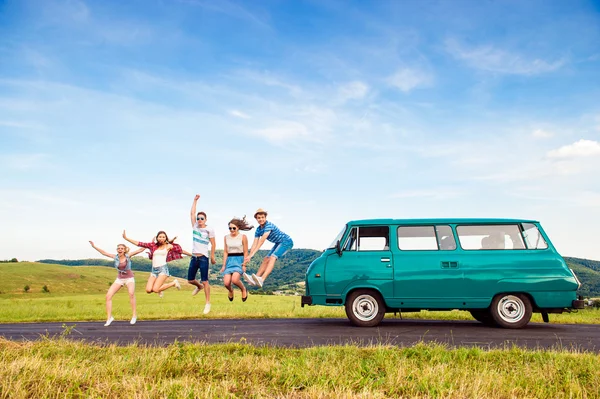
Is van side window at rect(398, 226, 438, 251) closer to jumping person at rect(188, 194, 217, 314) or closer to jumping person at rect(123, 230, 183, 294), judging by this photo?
jumping person at rect(188, 194, 217, 314)

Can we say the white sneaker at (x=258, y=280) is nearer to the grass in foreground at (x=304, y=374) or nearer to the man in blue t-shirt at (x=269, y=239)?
the man in blue t-shirt at (x=269, y=239)

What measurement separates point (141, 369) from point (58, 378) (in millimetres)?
909

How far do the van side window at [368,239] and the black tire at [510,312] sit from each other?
114 inches

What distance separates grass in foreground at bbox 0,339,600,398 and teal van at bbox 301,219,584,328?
3.82 meters

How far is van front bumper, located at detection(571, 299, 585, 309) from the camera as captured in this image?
11.0 meters

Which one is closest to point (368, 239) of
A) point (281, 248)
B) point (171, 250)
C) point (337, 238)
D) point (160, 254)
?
point (337, 238)

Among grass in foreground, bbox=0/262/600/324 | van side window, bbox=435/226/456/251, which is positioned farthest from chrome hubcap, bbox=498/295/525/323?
grass in foreground, bbox=0/262/600/324

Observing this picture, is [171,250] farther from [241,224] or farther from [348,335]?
[348,335]

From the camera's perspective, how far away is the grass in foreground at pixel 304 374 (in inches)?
197

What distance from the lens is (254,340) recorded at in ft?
30.3

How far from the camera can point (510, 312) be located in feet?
37.0

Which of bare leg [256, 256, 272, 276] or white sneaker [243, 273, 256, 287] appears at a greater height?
bare leg [256, 256, 272, 276]

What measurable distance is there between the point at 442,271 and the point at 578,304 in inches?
127

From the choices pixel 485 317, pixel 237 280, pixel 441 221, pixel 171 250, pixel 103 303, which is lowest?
pixel 103 303
